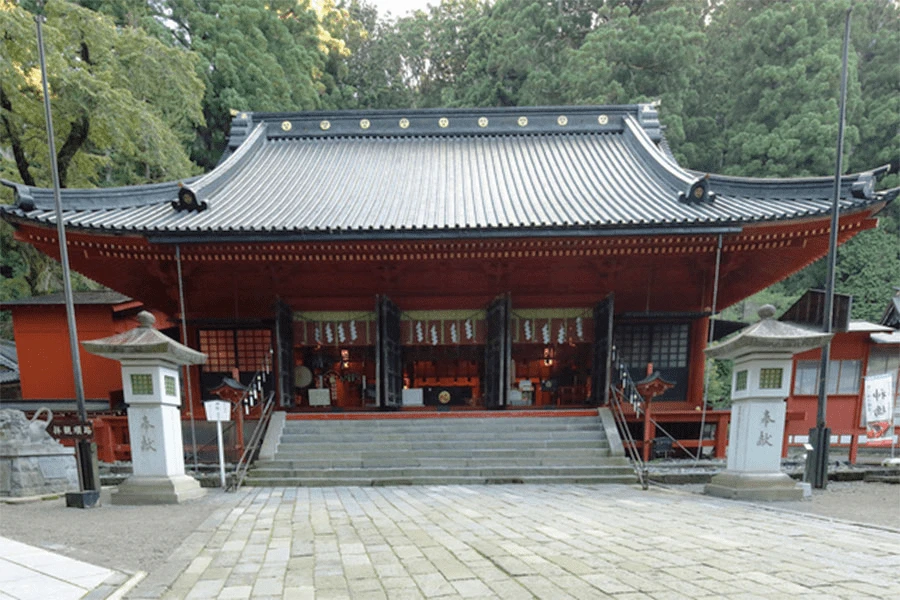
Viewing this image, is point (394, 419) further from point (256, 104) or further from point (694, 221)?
point (256, 104)

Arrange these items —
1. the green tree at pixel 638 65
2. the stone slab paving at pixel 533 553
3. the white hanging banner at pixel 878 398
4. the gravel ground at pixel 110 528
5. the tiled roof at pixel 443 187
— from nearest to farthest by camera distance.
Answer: the stone slab paving at pixel 533 553 < the gravel ground at pixel 110 528 < the tiled roof at pixel 443 187 < the white hanging banner at pixel 878 398 < the green tree at pixel 638 65

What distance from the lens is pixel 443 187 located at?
1076 centimetres

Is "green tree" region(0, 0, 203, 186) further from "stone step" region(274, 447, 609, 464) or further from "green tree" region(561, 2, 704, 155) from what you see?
"green tree" region(561, 2, 704, 155)

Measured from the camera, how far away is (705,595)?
8.80 ft

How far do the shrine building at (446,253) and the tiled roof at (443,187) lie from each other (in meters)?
0.06

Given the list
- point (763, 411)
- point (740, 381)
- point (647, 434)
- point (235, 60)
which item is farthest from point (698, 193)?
point (235, 60)

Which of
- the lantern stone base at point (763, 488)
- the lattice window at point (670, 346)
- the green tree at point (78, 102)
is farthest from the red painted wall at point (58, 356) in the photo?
the lantern stone base at point (763, 488)

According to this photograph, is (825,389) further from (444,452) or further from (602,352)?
(444,452)

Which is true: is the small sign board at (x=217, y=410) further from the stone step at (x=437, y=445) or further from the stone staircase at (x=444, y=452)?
the stone step at (x=437, y=445)

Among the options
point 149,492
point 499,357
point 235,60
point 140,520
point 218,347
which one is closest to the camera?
point 140,520

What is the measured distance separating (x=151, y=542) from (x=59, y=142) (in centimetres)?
1320

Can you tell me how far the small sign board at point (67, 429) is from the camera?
5812 mm

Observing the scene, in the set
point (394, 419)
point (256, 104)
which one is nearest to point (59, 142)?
point (256, 104)

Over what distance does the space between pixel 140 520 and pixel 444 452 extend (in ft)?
15.4
